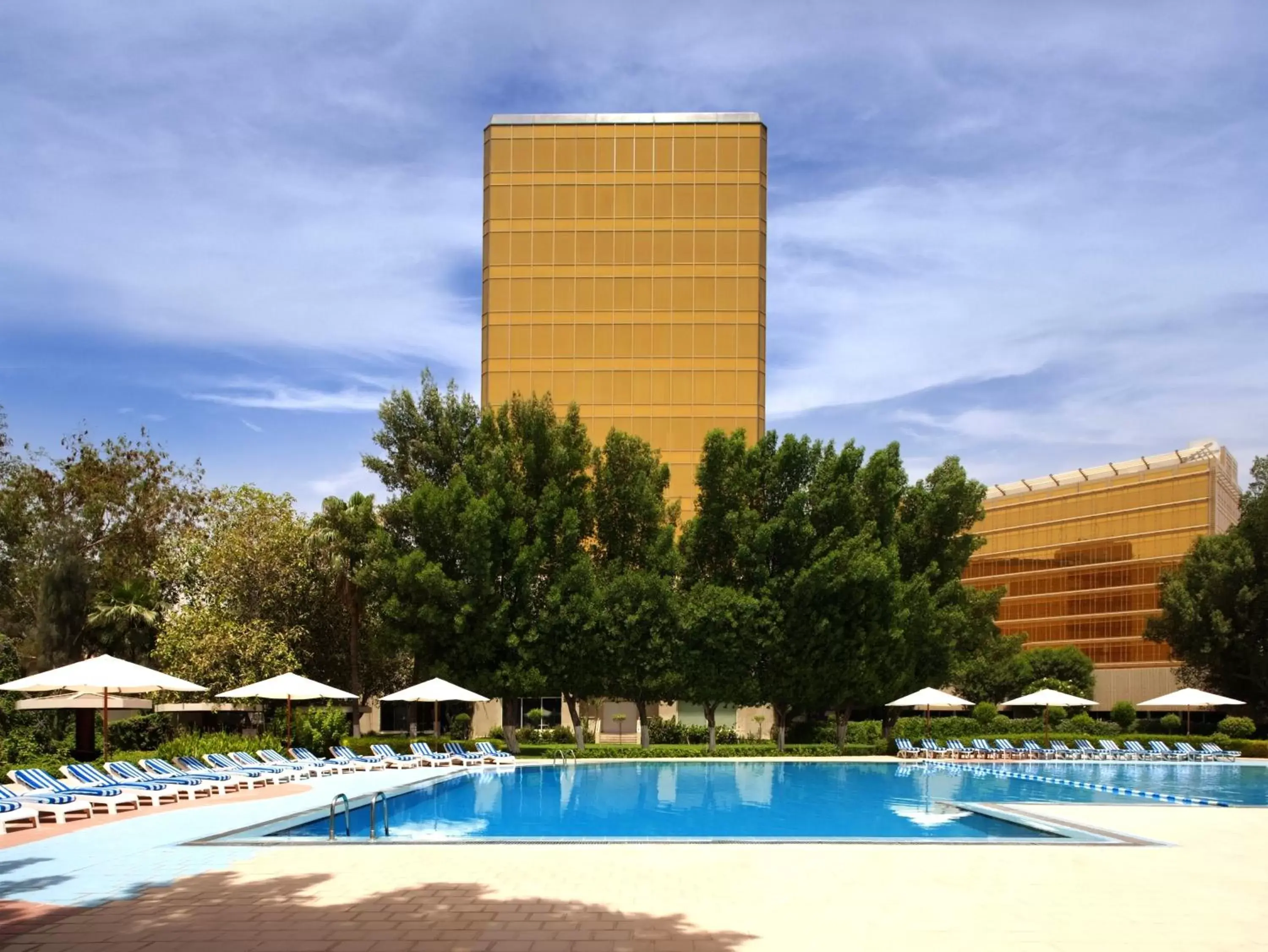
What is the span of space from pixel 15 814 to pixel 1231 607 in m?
47.6

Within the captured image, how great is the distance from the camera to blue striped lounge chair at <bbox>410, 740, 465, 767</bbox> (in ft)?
103

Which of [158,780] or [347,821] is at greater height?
[347,821]

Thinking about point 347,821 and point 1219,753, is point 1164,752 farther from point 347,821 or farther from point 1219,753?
point 347,821

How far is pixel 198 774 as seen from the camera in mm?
22484

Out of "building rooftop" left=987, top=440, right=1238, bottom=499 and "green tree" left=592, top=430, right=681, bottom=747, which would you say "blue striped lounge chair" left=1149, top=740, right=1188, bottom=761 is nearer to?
"green tree" left=592, top=430, right=681, bottom=747

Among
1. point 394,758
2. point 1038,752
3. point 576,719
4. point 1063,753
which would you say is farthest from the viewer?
point 1038,752

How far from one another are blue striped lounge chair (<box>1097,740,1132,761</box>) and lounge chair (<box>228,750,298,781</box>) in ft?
85.2

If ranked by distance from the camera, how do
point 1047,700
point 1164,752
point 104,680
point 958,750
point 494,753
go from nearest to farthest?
point 104,680 < point 494,753 < point 958,750 < point 1164,752 < point 1047,700

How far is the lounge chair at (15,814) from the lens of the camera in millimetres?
15484

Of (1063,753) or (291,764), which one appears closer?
(291,764)

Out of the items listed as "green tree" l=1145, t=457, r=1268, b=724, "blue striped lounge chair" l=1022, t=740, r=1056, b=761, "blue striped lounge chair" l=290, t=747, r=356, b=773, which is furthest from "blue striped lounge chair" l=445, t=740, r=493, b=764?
"green tree" l=1145, t=457, r=1268, b=724

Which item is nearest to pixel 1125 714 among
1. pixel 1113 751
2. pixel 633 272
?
pixel 1113 751

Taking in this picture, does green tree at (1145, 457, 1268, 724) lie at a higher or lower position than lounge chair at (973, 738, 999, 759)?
higher

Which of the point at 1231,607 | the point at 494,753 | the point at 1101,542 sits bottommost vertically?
the point at 494,753
